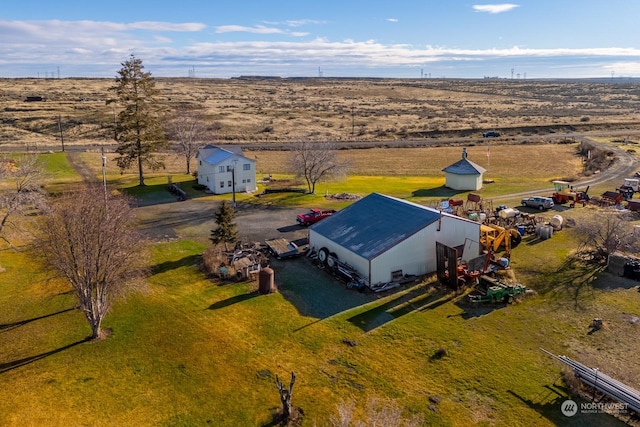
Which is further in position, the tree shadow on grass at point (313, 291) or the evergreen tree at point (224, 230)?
the evergreen tree at point (224, 230)

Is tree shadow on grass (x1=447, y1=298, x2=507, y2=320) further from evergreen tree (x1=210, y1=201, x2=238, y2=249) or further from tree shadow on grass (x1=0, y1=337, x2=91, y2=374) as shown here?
tree shadow on grass (x1=0, y1=337, x2=91, y2=374)

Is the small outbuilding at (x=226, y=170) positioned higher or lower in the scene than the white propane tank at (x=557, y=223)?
higher

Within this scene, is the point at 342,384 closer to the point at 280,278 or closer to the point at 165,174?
the point at 280,278

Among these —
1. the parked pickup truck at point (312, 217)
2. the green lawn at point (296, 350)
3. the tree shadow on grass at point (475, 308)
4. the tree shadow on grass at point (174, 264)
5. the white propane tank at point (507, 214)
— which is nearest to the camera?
the green lawn at point (296, 350)

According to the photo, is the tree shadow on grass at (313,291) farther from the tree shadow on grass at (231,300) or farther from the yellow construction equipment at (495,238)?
the yellow construction equipment at (495,238)

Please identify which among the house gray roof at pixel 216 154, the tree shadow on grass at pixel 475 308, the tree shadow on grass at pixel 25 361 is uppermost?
the house gray roof at pixel 216 154

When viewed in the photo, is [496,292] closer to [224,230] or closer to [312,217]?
[224,230]

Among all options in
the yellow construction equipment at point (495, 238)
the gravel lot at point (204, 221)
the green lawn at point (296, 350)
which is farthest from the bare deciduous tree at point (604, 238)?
the gravel lot at point (204, 221)
